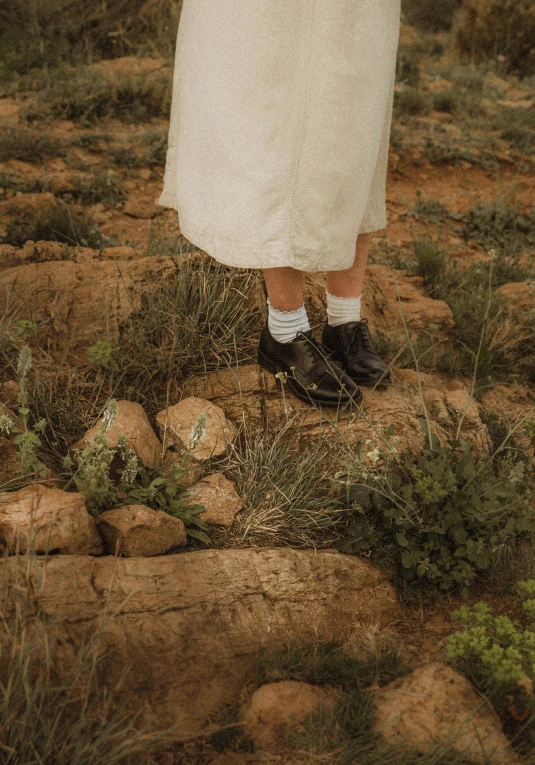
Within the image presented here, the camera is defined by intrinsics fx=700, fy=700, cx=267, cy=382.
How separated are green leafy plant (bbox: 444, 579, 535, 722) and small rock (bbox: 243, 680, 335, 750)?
35 cm

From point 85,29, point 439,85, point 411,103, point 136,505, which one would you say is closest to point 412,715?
point 136,505

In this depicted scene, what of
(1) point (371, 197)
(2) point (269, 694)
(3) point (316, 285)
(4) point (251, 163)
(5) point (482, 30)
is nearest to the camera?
(2) point (269, 694)

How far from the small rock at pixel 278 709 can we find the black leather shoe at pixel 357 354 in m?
1.12

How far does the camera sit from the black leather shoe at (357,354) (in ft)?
8.15

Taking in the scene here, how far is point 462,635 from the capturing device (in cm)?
168

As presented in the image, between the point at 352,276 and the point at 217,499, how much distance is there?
3.05 ft

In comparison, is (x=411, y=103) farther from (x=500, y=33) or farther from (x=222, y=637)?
(x=222, y=637)

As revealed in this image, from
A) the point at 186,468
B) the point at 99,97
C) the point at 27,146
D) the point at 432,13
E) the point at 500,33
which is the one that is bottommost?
the point at 186,468

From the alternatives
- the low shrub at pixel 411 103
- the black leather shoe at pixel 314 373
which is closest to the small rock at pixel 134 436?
the black leather shoe at pixel 314 373

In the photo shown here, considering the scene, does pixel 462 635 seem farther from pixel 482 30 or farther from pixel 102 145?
pixel 482 30

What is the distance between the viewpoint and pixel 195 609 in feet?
5.88

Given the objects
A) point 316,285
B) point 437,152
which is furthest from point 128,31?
point 316,285

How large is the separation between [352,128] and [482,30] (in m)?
7.85

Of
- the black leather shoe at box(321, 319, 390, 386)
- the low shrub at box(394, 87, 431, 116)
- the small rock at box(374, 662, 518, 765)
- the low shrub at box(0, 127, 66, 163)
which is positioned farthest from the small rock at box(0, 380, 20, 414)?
the low shrub at box(394, 87, 431, 116)
